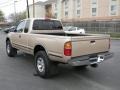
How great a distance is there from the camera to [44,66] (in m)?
6.33

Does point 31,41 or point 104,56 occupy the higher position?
point 31,41

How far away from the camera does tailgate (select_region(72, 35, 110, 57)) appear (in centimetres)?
552

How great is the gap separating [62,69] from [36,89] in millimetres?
2321

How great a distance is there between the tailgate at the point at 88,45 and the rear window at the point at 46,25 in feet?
8.78

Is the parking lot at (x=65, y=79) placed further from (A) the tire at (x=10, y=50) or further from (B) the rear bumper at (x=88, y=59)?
(A) the tire at (x=10, y=50)

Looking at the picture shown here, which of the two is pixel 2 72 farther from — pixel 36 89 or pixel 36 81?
pixel 36 89

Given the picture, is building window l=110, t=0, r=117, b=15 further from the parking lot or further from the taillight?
the taillight

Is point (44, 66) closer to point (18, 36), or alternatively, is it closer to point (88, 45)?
point (88, 45)

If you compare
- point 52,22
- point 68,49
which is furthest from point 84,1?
point 68,49

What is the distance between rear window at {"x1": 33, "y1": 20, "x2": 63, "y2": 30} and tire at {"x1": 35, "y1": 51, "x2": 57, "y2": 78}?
158cm

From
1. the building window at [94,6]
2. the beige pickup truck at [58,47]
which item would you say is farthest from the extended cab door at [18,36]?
the building window at [94,6]

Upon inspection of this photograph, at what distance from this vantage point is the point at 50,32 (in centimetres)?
819

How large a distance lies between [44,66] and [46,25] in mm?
2411

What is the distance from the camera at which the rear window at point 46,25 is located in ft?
25.9
